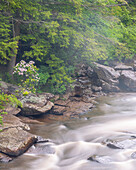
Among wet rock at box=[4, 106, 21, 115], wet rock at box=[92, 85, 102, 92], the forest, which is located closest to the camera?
wet rock at box=[4, 106, 21, 115]

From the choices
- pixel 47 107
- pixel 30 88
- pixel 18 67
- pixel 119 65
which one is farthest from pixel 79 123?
pixel 119 65

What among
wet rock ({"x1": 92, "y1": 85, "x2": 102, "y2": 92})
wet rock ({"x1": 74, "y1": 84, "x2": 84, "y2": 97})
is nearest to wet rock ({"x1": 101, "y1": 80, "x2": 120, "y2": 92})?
wet rock ({"x1": 92, "y1": 85, "x2": 102, "y2": 92})

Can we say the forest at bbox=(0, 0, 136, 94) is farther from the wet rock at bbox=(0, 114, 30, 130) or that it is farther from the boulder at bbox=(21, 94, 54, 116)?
the wet rock at bbox=(0, 114, 30, 130)

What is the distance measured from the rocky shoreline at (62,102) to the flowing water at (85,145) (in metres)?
0.38

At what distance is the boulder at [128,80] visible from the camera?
15.6m

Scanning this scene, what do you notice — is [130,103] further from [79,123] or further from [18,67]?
[18,67]

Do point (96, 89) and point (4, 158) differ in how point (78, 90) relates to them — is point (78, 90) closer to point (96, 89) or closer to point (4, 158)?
point (96, 89)

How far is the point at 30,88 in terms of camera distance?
9.80 metres

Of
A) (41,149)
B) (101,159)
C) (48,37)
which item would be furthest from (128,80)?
(101,159)

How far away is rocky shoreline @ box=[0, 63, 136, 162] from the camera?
5.55m

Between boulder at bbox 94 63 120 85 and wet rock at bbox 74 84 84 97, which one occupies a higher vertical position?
boulder at bbox 94 63 120 85

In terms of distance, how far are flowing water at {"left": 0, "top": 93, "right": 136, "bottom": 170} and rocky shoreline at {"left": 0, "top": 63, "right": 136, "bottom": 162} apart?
1.25 feet

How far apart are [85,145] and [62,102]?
4.81 m

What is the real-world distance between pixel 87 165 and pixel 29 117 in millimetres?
4540
